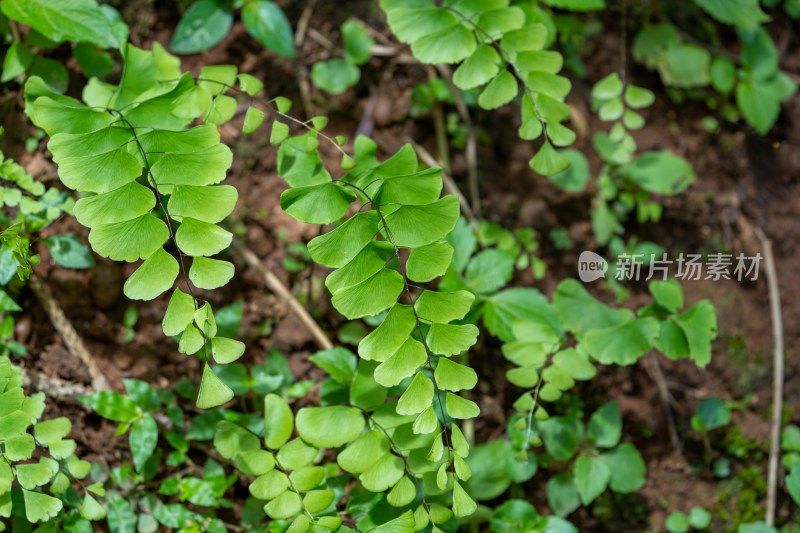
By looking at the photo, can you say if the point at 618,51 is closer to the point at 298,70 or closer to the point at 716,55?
the point at 716,55

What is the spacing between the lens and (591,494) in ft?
5.34

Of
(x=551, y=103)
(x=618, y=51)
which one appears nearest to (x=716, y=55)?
(x=618, y=51)

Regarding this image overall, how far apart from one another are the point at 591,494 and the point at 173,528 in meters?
1.03

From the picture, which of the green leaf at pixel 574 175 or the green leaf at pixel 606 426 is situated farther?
the green leaf at pixel 574 175

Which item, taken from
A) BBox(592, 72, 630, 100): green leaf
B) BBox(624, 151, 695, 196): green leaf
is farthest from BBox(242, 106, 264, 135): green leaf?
BBox(624, 151, 695, 196): green leaf

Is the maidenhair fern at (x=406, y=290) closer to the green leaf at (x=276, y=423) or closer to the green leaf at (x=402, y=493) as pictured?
the green leaf at (x=402, y=493)

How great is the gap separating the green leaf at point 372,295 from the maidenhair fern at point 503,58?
0.44 meters

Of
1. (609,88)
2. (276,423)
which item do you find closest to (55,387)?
(276,423)

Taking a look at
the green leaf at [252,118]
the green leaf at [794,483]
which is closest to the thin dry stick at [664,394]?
the green leaf at [794,483]

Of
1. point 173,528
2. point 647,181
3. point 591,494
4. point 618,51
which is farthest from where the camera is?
point 618,51

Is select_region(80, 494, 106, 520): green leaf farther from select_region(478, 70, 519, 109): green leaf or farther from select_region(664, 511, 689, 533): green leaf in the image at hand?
select_region(664, 511, 689, 533): green leaf

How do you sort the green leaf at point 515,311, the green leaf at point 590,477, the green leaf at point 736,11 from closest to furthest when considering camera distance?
the green leaf at point 515,311 < the green leaf at point 590,477 < the green leaf at point 736,11

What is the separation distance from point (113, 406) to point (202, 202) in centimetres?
61

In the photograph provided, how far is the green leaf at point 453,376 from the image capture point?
1.02 meters
